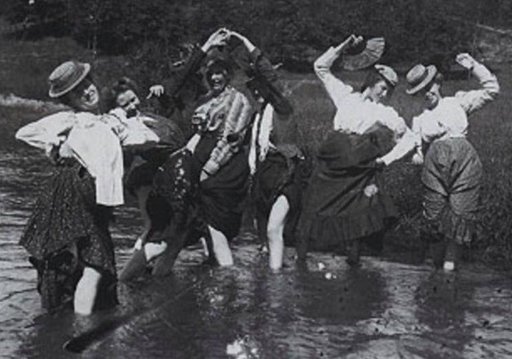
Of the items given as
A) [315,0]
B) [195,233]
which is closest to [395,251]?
[195,233]

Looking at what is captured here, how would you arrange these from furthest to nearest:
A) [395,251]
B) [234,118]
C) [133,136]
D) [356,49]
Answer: [395,251] < [356,49] < [234,118] < [133,136]

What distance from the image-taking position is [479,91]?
1014 cm

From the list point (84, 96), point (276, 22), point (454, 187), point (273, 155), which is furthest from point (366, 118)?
point (276, 22)

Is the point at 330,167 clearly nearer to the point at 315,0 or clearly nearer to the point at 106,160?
the point at 106,160

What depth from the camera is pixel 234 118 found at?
31.5 feet

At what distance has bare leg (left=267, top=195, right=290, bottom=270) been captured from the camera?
32.2ft

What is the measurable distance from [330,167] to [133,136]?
258cm

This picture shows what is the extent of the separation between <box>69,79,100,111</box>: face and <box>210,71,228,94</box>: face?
71.7 inches

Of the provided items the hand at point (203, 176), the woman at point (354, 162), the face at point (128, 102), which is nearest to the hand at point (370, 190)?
the woman at point (354, 162)

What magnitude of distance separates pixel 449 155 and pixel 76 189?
3.65 metres

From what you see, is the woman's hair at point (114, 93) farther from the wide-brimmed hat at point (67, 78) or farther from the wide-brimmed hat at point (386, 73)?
the wide-brimmed hat at point (386, 73)

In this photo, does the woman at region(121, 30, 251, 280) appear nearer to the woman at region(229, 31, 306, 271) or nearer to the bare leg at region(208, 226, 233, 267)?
the bare leg at region(208, 226, 233, 267)

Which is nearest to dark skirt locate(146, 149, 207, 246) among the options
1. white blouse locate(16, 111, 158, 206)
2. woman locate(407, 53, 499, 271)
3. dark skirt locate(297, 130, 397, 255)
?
dark skirt locate(297, 130, 397, 255)

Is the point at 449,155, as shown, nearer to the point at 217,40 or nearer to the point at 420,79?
the point at 420,79
